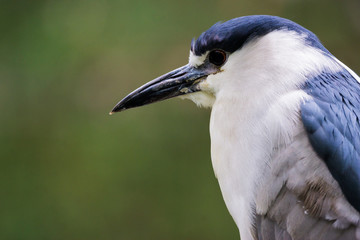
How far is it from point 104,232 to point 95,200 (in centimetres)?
21

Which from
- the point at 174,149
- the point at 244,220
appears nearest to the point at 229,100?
the point at 244,220

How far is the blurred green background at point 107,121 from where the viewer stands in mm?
3480

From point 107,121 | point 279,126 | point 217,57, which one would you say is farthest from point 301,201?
point 107,121

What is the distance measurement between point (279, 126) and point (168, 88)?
40 centimetres

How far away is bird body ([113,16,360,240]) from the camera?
1270 mm

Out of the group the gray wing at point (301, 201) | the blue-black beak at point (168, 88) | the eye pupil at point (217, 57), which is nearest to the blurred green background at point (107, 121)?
the blue-black beak at point (168, 88)

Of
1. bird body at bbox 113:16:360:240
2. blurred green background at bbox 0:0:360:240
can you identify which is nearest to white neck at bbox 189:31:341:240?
bird body at bbox 113:16:360:240

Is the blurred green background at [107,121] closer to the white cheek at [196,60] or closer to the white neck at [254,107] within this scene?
the white cheek at [196,60]

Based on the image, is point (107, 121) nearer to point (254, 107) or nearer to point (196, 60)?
point (196, 60)

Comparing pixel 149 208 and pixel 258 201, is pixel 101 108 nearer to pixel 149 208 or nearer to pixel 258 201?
pixel 149 208

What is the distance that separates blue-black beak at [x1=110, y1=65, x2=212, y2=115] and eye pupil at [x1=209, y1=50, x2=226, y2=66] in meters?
0.05

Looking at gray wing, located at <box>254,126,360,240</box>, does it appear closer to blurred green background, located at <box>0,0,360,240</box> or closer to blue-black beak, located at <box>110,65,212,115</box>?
blue-black beak, located at <box>110,65,212,115</box>

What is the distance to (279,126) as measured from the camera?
1.34m

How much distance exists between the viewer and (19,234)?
11.4 feet
